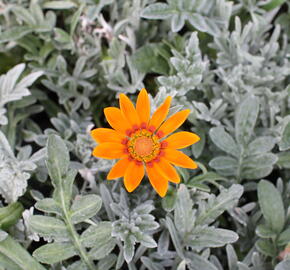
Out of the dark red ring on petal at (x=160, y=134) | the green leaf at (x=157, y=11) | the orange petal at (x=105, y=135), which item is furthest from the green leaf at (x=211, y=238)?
the green leaf at (x=157, y=11)

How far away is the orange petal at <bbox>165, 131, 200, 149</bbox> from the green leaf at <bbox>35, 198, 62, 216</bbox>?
465mm

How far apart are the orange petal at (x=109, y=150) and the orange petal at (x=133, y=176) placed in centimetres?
6

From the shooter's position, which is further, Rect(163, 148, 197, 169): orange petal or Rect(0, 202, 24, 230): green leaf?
Rect(0, 202, 24, 230): green leaf

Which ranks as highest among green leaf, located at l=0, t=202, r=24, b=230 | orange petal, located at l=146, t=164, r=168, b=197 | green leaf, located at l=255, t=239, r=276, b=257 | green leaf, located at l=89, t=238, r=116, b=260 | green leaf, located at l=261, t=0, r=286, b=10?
orange petal, located at l=146, t=164, r=168, b=197

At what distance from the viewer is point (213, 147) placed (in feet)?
7.66

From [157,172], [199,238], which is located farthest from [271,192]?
[157,172]

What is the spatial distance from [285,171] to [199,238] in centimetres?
63

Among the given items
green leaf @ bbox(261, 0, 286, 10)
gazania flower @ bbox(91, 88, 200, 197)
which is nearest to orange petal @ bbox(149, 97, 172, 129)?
gazania flower @ bbox(91, 88, 200, 197)

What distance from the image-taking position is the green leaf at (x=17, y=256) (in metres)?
1.81

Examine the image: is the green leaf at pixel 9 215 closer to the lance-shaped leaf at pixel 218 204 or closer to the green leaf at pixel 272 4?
the lance-shaped leaf at pixel 218 204

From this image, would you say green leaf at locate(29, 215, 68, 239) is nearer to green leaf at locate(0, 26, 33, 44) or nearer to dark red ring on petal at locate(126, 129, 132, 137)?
dark red ring on petal at locate(126, 129, 132, 137)

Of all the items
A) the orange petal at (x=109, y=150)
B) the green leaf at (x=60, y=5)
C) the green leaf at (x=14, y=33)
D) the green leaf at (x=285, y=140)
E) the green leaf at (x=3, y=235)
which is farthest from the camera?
the green leaf at (x=60, y=5)

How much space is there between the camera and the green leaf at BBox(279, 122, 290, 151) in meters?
1.91

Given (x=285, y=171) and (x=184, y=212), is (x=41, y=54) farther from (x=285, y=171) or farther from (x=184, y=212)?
(x=285, y=171)
